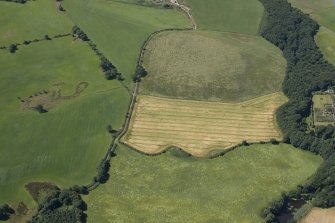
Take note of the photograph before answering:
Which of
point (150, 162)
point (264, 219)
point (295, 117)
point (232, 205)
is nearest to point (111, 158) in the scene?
point (150, 162)

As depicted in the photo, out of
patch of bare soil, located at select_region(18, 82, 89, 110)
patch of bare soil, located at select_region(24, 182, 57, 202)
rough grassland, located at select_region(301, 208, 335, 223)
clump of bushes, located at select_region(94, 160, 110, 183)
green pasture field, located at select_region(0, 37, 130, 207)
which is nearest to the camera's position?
rough grassland, located at select_region(301, 208, 335, 223)

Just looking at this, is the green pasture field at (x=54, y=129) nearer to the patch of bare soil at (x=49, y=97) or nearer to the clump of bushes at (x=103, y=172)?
the patch of bare soil at (x=49, y=97)

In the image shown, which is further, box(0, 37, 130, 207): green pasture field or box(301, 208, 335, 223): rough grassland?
box(0, 37, 130, 207): green pasture field

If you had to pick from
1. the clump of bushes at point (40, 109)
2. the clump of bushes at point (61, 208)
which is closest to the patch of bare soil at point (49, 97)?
the clump of bushes at point (40, 109)

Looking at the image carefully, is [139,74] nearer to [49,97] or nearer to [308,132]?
[49,97]

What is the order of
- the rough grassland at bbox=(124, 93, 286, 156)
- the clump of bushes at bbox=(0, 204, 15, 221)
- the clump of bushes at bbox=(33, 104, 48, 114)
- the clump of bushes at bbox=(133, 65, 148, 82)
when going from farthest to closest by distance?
the clump of bushes at bbox=(133, 65, 148, 82) → the clump of bushes at bbox=(33, 104, 48, 114) → the rough grassland at bbox=(124, 93, 286, 156) → the clump of bushes at bbox=(0, 204, 15, 221)

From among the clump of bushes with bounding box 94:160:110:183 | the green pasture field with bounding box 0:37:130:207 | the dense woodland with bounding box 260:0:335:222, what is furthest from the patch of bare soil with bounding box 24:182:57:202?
the dense woodland with bounding box 260:0:335:222

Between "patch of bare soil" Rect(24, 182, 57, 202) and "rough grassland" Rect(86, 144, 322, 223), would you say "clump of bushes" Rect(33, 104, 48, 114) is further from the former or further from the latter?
"patch of bare soil" Rect(24, 182, 57, 202)
